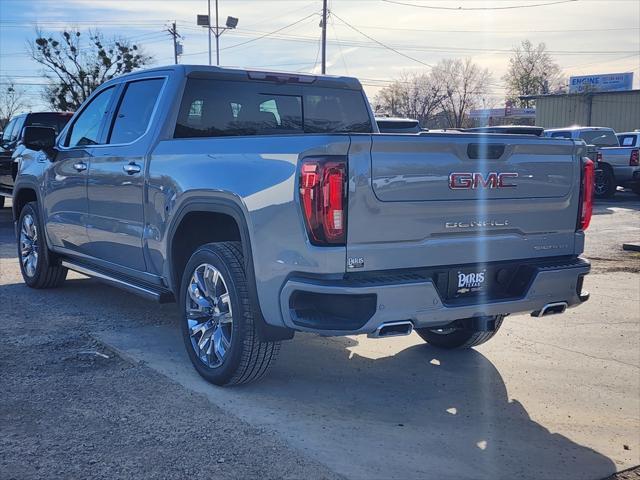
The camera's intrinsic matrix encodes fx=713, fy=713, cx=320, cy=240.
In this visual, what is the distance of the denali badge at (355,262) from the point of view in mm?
3666

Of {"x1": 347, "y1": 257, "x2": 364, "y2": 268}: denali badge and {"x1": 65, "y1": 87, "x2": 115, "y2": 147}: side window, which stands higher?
{"x1": 65, "y1": 87, "x2": 115, "y2": 147}: side window

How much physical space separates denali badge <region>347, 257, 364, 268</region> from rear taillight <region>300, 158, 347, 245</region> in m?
0.10

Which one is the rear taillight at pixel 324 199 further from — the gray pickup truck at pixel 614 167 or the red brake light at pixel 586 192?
the gray pickup truck at pixel 614 167

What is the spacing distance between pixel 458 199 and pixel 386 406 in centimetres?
132

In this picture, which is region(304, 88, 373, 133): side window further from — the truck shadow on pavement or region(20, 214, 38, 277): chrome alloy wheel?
region(20, 214, 38, 277): chrome alloy wheel

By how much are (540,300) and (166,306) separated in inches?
144

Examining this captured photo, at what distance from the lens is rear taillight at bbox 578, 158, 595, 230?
4434 millimetres

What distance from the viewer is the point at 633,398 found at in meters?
4.59

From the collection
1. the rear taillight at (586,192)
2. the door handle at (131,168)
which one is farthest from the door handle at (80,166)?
the rear taillight at (586,192)

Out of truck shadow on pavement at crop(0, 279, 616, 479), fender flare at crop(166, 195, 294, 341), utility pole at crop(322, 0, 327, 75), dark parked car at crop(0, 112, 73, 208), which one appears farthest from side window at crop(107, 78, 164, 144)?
utility pole at crop(322, 0, 327, 75)

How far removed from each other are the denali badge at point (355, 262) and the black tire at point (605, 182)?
1808 centimetres

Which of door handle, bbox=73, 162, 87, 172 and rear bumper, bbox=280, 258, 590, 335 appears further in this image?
door handle, bbox=73, 162, 87, 172

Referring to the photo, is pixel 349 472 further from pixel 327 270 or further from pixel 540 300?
pixel 540 300

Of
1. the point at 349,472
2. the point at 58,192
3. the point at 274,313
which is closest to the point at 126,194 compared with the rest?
the point at 58,192
